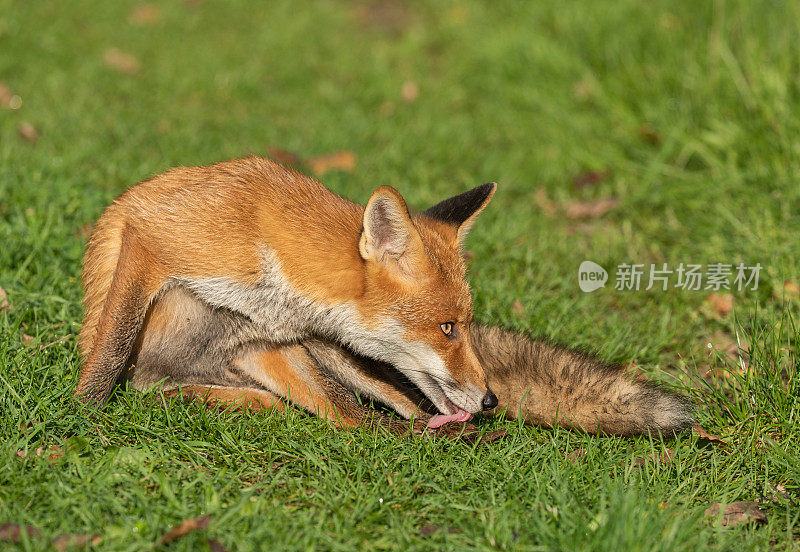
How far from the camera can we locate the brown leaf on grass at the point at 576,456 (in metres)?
3.52

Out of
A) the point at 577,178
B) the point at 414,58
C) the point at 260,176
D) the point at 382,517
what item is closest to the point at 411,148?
the point at 577,178

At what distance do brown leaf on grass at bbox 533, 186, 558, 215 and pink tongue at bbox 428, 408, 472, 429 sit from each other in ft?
11.4

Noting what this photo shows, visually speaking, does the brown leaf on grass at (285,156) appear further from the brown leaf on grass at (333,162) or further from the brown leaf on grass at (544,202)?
the brown leaf on grass at (544,202)

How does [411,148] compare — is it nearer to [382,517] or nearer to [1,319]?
[1,319]

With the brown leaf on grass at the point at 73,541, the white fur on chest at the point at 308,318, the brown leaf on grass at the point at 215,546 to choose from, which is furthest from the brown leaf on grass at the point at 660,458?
the brown leaf on grass at the point at 73,541

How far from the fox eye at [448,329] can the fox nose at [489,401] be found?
0.32 m

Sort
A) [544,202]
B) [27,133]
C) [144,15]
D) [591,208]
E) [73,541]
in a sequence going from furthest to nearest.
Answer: [144,15] → [544,202] → [27,133] → [591,208] → [73,541]

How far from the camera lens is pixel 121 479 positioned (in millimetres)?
3105

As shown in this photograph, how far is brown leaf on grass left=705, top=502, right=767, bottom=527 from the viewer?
321 cm

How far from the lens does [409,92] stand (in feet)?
29.0

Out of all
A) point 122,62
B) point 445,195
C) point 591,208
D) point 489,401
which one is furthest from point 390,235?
point 122,62

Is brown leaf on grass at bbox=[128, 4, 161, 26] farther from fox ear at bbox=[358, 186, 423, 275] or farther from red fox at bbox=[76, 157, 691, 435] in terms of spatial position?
fox ear at bbox=[358, 186, 423, 275]

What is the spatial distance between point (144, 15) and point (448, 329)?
27.4 ft

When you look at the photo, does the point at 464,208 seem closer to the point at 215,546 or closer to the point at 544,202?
the point at 215,546
